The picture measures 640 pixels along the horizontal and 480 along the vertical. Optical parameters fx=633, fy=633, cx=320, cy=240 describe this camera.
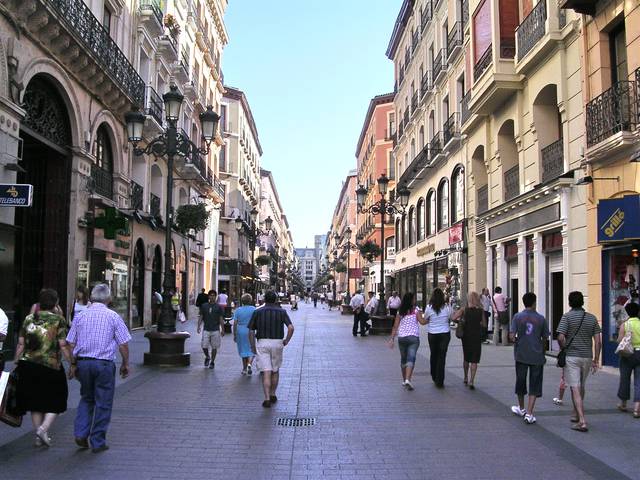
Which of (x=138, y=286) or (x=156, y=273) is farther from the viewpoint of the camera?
(x=156, y=273)

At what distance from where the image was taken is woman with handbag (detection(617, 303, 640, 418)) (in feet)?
26.5

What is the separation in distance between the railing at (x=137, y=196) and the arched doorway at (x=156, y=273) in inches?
113

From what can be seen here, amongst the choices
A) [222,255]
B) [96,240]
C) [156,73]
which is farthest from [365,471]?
[222,255]

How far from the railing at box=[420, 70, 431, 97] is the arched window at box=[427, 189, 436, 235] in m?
5.10

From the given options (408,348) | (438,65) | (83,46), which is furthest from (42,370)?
(438,65)

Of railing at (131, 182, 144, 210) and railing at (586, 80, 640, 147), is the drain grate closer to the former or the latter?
railing at (586, 80, 640, 147)

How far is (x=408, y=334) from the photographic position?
10.9 meters

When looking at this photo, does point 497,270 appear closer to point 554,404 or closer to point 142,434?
point 554,404

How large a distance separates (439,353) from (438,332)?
36cm

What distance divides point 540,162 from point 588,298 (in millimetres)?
4723

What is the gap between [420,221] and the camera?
3544cm

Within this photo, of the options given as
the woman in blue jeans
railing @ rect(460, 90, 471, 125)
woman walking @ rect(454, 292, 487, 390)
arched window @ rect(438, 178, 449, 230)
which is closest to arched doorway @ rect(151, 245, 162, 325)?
arched window @ rect(438, 178, 449, 230)

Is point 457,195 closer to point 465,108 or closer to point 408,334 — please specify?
point 465,108

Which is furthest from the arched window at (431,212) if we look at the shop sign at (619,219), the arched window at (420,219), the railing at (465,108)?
the shop sign at (619,219)
